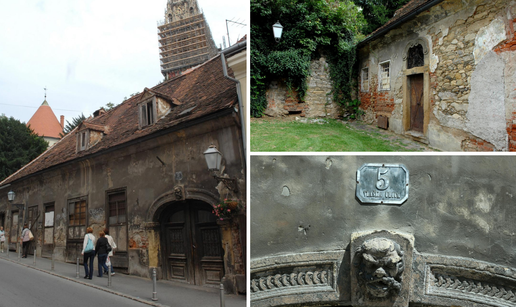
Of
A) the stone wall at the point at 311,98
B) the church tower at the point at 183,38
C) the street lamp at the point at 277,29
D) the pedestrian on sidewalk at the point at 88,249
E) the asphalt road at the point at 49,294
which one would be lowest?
the asphalt road at the point at 49,294

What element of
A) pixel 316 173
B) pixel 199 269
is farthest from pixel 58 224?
pixel 316 173

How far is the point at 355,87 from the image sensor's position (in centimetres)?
1546

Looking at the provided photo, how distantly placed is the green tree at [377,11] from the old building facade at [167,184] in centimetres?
793

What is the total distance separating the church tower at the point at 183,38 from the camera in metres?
63.7

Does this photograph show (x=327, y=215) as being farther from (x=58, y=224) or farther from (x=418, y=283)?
(x=58, y=224)

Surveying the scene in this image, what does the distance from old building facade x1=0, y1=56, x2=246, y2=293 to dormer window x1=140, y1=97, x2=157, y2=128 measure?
0.10 feet

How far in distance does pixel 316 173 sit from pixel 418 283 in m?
1.50

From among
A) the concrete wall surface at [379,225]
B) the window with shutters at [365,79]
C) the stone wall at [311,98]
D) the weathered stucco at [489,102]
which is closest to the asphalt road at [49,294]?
the concrete wall surface at [379,225]

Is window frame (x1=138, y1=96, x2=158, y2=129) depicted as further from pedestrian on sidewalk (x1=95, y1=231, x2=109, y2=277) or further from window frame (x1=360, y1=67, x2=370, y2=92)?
window frame (x1=360, y1=67, x2=370, y2=92)

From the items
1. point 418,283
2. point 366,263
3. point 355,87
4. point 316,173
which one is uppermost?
point 355,87

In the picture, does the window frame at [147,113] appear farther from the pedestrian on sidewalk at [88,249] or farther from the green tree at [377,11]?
the green tree at [377,11]

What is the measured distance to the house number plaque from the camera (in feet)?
12.6

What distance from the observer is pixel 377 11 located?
52.4 ft

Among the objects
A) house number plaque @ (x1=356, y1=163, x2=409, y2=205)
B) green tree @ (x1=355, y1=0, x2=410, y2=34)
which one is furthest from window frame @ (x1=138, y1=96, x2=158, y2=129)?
green tree @ (x1=355, y1=0, x2=410, y2=34)
